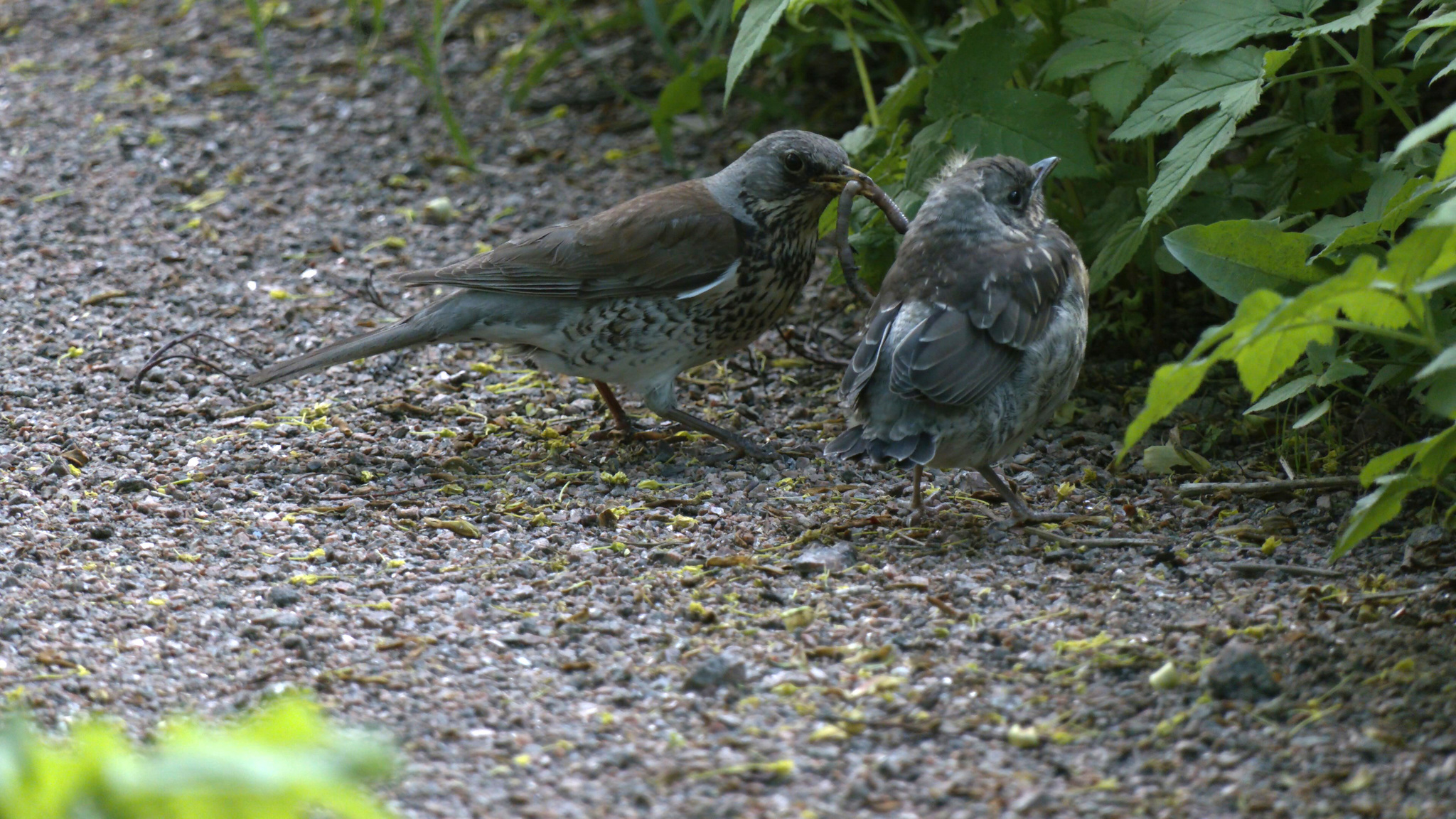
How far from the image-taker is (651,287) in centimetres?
508

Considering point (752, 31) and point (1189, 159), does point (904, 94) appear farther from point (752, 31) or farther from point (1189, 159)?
point (1189, 159)

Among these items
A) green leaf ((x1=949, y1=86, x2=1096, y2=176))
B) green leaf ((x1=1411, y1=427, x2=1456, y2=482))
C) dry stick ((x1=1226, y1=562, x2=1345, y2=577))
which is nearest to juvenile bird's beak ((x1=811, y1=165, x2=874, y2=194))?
green leaf ((x1=949, y1=86, x2=1096, y2=176))

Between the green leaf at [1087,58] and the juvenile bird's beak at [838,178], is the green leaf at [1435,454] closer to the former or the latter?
the green leaf at [1087,58]

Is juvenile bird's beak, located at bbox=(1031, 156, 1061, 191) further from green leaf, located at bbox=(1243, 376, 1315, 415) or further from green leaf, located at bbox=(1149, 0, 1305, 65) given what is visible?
green leaf, located at bbox=(1243, 376, 1315, 415)

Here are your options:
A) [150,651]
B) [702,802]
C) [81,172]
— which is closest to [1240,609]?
[702,802]

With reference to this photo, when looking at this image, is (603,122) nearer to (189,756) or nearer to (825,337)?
(825,337)

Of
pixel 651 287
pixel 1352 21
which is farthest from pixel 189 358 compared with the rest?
pixel 1352 21

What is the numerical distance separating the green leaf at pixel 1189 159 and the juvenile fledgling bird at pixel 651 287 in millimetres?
1252

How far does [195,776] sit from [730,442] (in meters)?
3.16

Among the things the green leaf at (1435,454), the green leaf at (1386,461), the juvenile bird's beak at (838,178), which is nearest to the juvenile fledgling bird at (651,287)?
the juvenile bird's beak at (838,178)

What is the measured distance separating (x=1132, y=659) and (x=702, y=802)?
1.16m

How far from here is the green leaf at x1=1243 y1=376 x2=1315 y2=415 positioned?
3992 millimetres

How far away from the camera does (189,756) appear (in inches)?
77.9

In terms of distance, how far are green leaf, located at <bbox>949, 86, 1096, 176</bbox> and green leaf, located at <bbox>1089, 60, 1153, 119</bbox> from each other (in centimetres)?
20
